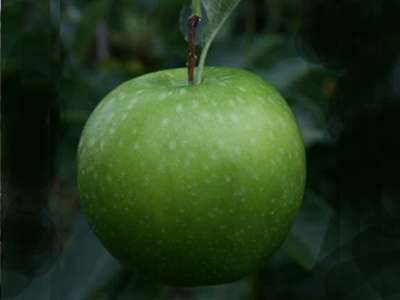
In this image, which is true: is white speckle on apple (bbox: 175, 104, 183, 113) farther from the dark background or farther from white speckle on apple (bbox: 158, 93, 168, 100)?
the dark background

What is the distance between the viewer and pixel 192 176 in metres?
0.75

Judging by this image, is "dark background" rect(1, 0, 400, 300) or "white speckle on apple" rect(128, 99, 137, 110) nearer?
"white speckle on apple" rect(128, 99, 137, 110)

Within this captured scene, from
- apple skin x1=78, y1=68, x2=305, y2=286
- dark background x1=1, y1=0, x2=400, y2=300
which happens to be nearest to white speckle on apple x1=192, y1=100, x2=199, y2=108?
apple skin x1=78, y1=68, x2=305, y2=286

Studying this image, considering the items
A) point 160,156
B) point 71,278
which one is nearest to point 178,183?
point 160,156

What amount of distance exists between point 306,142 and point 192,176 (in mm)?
658

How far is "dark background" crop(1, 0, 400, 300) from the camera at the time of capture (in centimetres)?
131

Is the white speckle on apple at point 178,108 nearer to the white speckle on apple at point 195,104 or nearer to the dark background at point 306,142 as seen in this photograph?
the white speckle on apple at point 195,104

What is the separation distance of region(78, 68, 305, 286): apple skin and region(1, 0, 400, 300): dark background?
42cm

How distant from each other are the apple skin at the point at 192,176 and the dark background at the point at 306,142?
419mm

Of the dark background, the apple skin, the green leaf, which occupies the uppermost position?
the green leaf

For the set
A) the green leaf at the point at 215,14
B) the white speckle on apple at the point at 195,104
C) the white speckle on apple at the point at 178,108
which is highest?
the green leaf at the point at 215,14

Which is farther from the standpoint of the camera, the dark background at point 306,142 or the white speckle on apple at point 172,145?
the dark background at point 306,142

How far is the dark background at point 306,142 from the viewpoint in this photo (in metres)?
1.31

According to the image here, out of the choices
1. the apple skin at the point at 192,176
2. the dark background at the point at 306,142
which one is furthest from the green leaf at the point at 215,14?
the dark background at the point at 306,142
